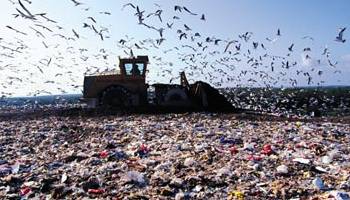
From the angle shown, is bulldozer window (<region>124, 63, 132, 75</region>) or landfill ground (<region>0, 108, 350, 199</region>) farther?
bulldozer window (<region>124, 63, 132, 75</region>)

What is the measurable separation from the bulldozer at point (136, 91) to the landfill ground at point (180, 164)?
6.69 m

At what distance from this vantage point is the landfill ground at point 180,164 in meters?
6.35

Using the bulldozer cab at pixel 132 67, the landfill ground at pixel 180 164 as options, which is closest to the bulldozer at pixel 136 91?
the bulldozer cab at pixel 132 67

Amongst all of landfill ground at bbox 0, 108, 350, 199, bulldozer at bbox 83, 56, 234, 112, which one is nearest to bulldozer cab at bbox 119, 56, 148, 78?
bulldozer at bbox 83, 56, 234, 112

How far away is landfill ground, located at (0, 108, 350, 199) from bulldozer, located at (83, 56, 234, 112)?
6695 mm

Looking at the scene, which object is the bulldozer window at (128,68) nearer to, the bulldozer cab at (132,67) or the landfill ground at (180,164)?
the bulldozer cab at (132,67)

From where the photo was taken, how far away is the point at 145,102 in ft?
62.9

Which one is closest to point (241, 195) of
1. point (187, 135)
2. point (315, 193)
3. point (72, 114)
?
point (315, 193)

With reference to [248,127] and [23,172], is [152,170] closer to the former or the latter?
[23,172]

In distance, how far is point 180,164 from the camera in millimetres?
7516

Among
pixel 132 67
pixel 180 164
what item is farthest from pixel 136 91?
pixel 180 164

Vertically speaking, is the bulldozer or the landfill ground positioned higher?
the bulldozer

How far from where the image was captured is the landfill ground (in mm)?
6352

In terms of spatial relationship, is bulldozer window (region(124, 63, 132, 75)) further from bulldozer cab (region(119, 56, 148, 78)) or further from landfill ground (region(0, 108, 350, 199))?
landfill ground (region(0, 108, 350, 199))
